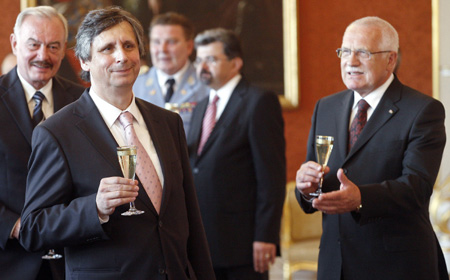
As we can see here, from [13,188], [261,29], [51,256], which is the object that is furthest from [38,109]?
[261,29]

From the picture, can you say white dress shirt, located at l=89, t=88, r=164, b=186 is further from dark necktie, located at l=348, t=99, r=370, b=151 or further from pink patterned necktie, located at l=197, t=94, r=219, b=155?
pink patterned necktie, located at l=197, t=94, r=219, b=155

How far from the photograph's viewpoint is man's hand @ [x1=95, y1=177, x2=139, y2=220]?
2150 millimetres

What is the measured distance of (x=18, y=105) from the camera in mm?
3061

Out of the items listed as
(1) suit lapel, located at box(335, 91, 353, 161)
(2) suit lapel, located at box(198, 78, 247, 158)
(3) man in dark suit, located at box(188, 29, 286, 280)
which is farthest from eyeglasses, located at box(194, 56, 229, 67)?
(1) suit lapel, located at box(335, 91, 353, 161)

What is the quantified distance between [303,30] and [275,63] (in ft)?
1.64

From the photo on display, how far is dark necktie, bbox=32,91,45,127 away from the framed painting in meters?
3.38

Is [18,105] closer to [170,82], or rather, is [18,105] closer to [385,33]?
[385,33]

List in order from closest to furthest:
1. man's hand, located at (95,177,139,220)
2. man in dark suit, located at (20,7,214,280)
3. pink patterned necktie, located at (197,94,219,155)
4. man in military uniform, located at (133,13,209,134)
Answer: man's hand, located at (95,177,139,220), man in dark suit, located at (20,7,214,280), pink patterned necktie, located at (197,94,219,155), man in military uniform, located at (133,13,209,134)

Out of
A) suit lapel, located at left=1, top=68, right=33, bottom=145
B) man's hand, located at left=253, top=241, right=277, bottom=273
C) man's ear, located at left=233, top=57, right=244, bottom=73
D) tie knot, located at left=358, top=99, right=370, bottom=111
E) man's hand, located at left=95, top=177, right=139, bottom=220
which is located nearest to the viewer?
man's hand, located at left=95, top=177, right=139, bottom=220

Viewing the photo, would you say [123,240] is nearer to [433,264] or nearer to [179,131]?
[179,131]

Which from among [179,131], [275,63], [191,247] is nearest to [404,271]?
[191,247]

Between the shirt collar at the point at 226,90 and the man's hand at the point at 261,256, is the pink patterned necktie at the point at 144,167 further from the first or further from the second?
the shirt collar at the point at 226,90

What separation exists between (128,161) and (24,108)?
3.51 ft

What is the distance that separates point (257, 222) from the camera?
405 cm
